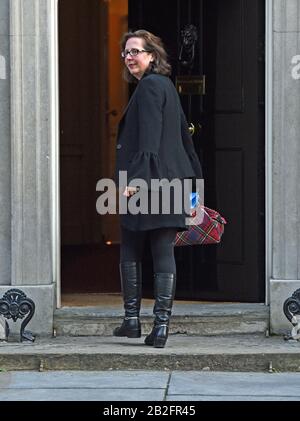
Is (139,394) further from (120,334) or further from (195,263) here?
(195,263)

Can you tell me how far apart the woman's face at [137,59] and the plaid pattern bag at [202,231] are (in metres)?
0.96

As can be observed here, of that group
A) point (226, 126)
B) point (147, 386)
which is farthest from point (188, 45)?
point (147, 386)

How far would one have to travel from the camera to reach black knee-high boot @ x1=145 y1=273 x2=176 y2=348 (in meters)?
7.22

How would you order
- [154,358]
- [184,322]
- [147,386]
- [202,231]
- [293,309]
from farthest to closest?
[184,322] → [293,309] → [202,231] → [154,358] → [147,386]

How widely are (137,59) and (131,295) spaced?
1.46 meters

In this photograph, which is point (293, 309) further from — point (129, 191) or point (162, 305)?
point (129, 191)

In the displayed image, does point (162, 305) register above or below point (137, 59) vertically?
below

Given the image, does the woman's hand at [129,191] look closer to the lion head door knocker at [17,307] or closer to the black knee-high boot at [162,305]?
the black knee-high boot at [162,305]

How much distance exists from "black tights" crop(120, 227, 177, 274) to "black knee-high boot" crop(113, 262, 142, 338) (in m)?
0.06

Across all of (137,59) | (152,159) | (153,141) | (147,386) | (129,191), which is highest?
(137,59)

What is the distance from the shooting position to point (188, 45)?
27.9 ft

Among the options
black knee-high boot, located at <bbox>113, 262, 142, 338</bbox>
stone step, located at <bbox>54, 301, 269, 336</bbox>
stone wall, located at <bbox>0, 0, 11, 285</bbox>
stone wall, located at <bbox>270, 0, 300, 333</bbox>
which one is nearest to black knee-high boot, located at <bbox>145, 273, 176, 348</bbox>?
black knee-high boot, located at <bbox>113, 262, 142, 338</bbox>

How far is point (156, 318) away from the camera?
23.8 ft

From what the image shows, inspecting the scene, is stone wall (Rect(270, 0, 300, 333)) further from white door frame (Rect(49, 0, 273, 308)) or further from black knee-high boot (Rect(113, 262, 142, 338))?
black knee-high boot (Rect(113, 262, 142, 338))
